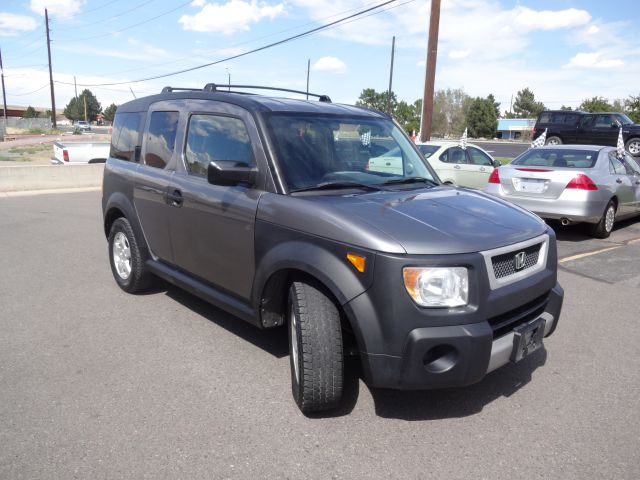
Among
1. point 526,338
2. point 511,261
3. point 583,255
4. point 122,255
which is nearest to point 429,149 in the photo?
point 583,255

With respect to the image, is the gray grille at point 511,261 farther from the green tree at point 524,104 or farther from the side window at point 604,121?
the green tree at point 524,104

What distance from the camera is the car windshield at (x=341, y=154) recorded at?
3574 mm

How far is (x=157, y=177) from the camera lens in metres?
4.59

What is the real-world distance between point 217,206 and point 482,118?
3686 inches

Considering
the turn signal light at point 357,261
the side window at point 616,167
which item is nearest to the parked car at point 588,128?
the side window at point 616,167

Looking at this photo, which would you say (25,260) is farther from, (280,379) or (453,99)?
(453,99)

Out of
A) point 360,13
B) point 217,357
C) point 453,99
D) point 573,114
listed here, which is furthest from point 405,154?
point 453,99

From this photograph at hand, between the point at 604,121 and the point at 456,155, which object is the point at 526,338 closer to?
the point at 456,155

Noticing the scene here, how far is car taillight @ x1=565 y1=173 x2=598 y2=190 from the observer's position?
310 inches

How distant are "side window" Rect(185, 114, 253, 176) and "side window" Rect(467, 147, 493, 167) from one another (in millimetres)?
9521

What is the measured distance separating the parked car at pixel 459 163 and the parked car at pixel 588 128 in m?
13.0

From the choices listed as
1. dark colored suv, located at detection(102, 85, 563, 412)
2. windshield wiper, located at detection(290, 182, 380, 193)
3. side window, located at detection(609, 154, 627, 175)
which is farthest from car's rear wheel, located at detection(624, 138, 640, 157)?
windshield wiper, located at detection(290, 182, 380, 193)

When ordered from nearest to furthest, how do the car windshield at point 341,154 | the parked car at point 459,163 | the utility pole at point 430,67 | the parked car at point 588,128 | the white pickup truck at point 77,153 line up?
1. the car windshield at point 341,154
2. the parked car at point 459,163
3. the utility pole at point 430,67
4. the white pickup truck at point 77,153
5. the parked car at point 588,128

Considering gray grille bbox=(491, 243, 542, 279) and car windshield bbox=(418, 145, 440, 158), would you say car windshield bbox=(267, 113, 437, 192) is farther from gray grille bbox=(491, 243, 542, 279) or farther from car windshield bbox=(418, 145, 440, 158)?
car windshield bbox=(418, 145, 440, 158)
